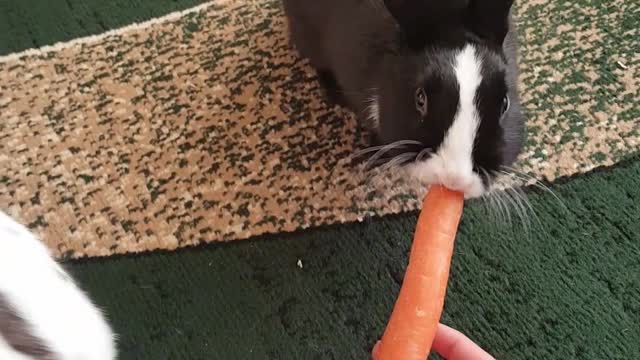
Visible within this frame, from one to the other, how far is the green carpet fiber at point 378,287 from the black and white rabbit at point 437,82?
0.19m

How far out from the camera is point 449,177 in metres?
0.99

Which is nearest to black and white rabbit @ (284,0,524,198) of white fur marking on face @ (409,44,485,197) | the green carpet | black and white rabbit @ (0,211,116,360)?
white fur marking on face @ (409,44,485,197)

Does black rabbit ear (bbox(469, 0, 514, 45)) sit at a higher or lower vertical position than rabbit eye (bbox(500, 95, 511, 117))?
higher

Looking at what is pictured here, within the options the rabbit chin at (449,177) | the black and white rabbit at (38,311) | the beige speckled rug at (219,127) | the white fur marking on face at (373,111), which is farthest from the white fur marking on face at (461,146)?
the black and white rabbit at (38,311)

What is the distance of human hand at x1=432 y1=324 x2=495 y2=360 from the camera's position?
3.26 ft

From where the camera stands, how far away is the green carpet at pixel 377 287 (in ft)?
3.80

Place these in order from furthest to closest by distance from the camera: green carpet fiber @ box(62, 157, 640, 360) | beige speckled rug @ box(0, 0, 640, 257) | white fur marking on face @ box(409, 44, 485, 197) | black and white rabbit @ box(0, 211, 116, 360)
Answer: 1. beige speckled rug @ box(0, 0, 640, 257)
2. green carpet fiber @ box(62, 157, 640, 360)
3. white fur marking on face @ box(409, 44, 485, 197)
4. black and white rabbit @ box(0, 211, 116, 360)

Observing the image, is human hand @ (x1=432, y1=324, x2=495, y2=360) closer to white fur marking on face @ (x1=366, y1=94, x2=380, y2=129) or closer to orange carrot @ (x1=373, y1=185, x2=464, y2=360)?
orange carrot @ (x1=373, y1=185, x2=464, y2=360)

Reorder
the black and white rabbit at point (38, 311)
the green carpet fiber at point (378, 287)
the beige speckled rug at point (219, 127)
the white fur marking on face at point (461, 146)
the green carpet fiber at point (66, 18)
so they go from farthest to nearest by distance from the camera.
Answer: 1. the green carpet fiber at point (66, 18)
2. the beige speckled rug at point (219, 127)
3. the green carpet fiber at point (378, 287)
4. the white fur marking on face at point (461, 146)
5. the black and white rabbit at point (38, 311)

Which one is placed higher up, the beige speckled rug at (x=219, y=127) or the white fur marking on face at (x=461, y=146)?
the white fur marking on face at (x=461, y=146)

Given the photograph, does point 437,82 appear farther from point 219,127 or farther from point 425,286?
point 219,127

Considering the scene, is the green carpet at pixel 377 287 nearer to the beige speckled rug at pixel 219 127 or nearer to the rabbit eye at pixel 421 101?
the beige speckled rug at pixel 219 127

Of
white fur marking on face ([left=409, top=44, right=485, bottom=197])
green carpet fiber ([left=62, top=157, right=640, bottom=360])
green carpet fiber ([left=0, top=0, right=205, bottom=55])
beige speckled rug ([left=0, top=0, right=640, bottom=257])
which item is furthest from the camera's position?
green carpet fiber ([left=0, top=0, right=205, bottom=55])

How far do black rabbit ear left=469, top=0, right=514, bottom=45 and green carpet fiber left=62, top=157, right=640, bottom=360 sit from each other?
0.34 m
